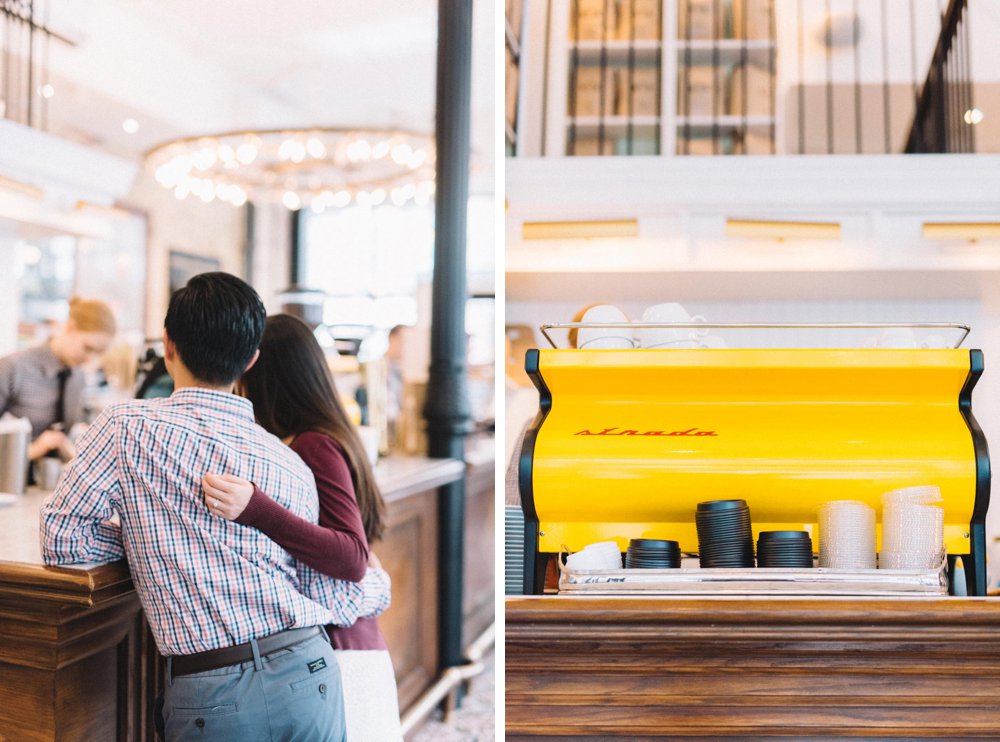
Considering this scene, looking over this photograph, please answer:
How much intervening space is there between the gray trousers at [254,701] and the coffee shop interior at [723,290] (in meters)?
0.35

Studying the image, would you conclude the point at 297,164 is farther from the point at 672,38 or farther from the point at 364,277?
the point at 364,277

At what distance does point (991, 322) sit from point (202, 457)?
4.39 m

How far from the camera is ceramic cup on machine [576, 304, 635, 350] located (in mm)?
1779

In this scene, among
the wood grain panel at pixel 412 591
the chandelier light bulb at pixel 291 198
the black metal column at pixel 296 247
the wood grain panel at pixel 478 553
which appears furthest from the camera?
the black metal column at pixel 296 247

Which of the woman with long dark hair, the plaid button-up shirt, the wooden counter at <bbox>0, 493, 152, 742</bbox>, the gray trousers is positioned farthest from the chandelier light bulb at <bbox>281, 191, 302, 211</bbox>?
the gray trousers

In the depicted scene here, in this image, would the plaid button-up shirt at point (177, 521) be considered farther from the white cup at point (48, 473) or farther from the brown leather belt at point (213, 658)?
the white cup at point (48, 473)

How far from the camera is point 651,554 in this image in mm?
1531

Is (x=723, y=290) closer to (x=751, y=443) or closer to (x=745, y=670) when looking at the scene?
(x=751, y=443)

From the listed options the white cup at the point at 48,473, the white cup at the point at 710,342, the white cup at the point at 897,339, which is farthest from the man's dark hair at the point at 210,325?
the white cup at the point at 48,473

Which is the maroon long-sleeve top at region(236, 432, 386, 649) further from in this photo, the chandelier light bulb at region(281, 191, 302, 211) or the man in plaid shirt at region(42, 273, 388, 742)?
the chandelier light bulb at region(281, 191, 302, 211)

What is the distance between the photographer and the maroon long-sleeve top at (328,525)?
1374mm

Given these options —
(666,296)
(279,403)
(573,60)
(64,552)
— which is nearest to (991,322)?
(666,296)

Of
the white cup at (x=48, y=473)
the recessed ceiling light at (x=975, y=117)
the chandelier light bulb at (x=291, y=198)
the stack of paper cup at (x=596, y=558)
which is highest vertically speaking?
the recessed ceiling light at (x=975, y=117)

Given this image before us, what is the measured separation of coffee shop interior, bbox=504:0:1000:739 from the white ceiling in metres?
1.69
